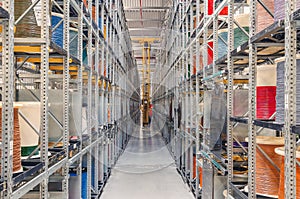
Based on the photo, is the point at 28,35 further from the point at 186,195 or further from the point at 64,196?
the point at 186,195

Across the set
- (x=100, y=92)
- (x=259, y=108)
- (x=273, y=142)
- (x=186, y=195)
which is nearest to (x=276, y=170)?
(x=273, y=142)

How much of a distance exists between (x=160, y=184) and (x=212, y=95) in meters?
3.48

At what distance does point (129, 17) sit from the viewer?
48.1ft

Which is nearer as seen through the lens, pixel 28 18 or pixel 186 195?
pixel 28 18

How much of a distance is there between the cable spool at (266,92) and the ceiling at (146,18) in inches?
350

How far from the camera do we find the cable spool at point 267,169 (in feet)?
9.39

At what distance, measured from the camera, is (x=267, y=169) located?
2904 millimetres

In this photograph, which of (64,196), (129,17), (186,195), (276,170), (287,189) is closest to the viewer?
(287,189)

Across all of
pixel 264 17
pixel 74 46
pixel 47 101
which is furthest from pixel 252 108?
pixel 74 46

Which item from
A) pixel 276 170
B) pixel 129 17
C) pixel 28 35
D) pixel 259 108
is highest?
pixel 129 17

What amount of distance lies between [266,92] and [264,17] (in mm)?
640

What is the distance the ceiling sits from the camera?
1270cm

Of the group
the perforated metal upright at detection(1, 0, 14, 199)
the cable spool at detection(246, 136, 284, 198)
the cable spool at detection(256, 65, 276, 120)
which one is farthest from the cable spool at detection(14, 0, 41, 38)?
the cable spool at detection(246, 136, 284, 198)

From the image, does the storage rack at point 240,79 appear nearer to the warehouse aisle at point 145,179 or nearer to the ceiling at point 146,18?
the warehouse aisle at point 145,179
